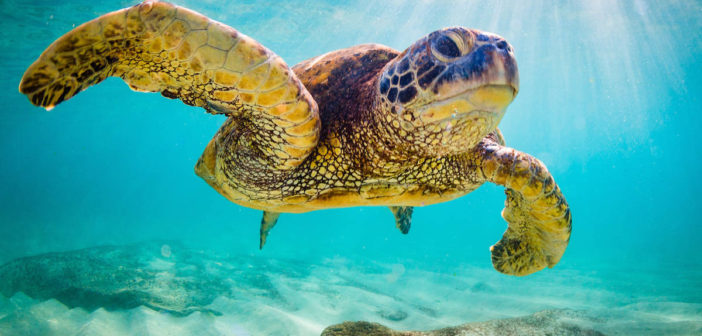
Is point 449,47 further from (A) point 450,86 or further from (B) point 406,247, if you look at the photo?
(B) point 406,247

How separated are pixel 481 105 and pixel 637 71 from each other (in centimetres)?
3642

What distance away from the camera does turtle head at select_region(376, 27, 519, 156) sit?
1.60 m

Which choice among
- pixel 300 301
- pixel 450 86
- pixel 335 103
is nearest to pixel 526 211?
pixel 450 86

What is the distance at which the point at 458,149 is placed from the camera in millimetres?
2105

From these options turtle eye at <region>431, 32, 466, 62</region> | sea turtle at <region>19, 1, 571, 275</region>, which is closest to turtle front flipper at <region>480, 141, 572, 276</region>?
sea turtle at <region>19, 1, 571, 275</region>

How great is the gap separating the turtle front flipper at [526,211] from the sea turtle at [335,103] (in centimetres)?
1

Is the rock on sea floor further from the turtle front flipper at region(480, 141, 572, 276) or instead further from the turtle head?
the turtle head

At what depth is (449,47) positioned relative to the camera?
5.52 ft

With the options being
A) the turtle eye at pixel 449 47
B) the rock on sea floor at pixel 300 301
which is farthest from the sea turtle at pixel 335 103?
the rock on sea floor at pixel 300 301

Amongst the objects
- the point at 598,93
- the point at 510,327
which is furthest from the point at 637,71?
the point at 510,327

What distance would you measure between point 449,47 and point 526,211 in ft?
6.14

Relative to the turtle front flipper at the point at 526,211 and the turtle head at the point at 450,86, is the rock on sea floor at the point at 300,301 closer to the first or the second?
the turtle front flipper at the point at 526,211

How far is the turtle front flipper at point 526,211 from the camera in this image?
8.21 ft

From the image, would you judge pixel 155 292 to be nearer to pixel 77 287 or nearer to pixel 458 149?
pixel 77 287
